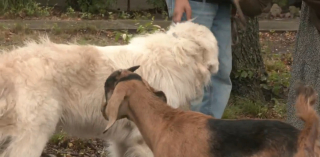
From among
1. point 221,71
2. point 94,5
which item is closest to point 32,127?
point 221,71

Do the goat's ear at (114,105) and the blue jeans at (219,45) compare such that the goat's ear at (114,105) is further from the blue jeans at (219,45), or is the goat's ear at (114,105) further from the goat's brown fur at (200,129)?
the blue jeans at (219,45)

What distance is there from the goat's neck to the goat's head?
49 millimetres

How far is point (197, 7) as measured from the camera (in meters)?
5.08

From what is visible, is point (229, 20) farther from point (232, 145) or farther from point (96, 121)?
point (232, 145)

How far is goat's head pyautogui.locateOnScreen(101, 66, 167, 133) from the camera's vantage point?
12.4 feet

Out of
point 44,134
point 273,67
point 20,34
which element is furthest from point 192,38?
point 20,34

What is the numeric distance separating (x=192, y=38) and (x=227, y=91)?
0.78 meters

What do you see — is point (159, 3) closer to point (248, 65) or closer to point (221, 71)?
point (248, 65)

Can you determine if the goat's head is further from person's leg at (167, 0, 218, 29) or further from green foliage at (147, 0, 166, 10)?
green foliage at (147, 0, 166, 10)

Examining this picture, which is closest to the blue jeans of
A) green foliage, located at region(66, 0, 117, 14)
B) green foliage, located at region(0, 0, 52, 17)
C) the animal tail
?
the animal tail

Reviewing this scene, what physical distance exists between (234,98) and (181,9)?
102 inches

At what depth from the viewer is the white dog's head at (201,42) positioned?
16.3ft

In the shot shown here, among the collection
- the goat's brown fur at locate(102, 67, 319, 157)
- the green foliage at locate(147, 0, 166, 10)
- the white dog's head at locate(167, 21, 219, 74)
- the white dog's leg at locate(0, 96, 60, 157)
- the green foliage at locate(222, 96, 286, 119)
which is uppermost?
the white dog's head at locate(167, 21, 219, 74)

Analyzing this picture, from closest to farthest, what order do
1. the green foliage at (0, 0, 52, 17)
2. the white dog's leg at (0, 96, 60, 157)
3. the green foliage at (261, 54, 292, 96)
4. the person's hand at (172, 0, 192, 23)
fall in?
the white dog's leg at (0, 96, 60, 157) → the person's hand at (172, 0, 192, 23) → the green foliage at (261, 54, 292, 96) → the green foliage at (0, 0, 52, 17)
